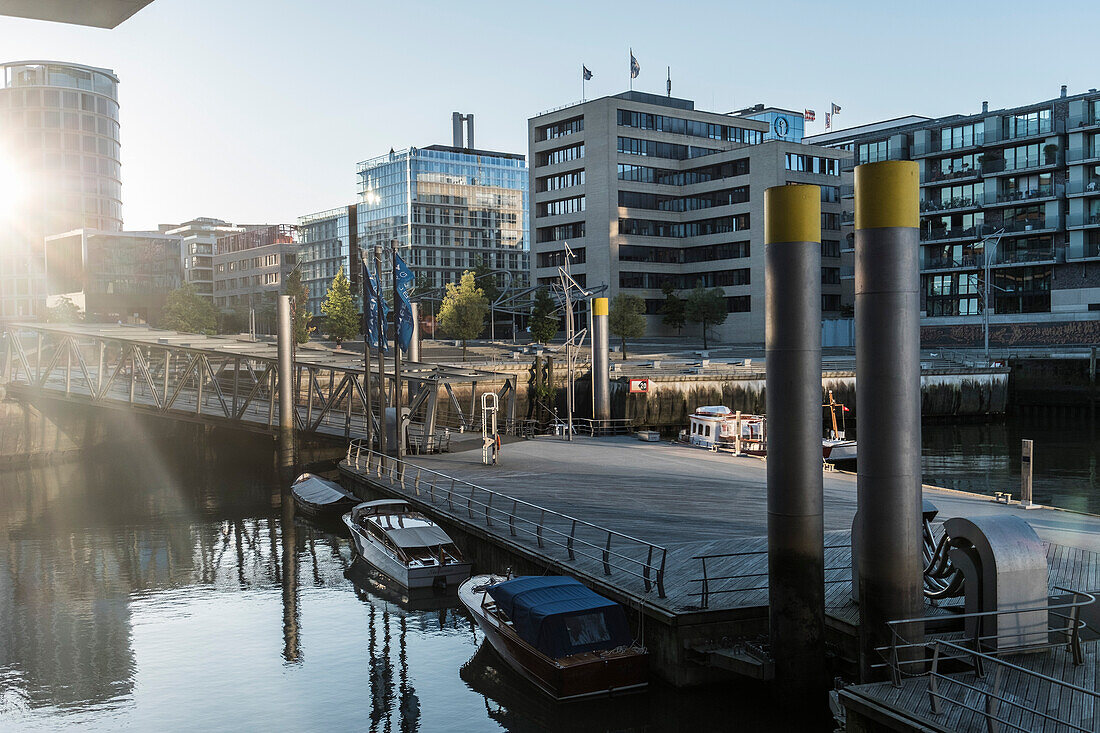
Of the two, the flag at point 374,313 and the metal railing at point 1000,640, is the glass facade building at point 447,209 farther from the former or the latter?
the metal railing at point 1000,640

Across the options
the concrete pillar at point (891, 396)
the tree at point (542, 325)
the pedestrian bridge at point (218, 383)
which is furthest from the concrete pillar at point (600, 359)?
the concrete pillar at point (891, 396)

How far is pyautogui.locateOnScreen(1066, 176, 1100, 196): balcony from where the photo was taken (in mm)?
101562

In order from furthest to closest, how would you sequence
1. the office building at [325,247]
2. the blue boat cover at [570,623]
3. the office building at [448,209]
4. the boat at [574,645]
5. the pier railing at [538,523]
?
1. the office building at [325,247]
2. the office building at [448,209]
3. the pier railing at [538,523]
4. the blue boat cover at [570,623]
5. the boat at [574,645]

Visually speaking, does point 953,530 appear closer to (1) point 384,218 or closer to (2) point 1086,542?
(2) point 1086,542

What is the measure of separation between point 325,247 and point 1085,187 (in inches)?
5053

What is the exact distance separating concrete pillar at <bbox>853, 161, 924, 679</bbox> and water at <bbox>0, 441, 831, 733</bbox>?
3.61 metres

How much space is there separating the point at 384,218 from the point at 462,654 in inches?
6124

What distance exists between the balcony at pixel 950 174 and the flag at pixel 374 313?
94.0m

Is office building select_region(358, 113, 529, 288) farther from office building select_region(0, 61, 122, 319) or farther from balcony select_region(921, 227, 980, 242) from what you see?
balcony select_region(921, 227, 980, 242)

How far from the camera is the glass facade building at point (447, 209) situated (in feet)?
550

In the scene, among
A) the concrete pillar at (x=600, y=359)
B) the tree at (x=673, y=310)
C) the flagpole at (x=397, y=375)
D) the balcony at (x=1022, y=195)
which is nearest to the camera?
the flagpole at (x=397, y=375)

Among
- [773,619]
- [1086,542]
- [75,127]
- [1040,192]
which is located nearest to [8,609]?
[773,619]

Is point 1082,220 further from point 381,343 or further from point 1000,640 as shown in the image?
point 1000,640

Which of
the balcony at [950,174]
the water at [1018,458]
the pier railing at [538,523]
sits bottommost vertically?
the water at [1018,458]
